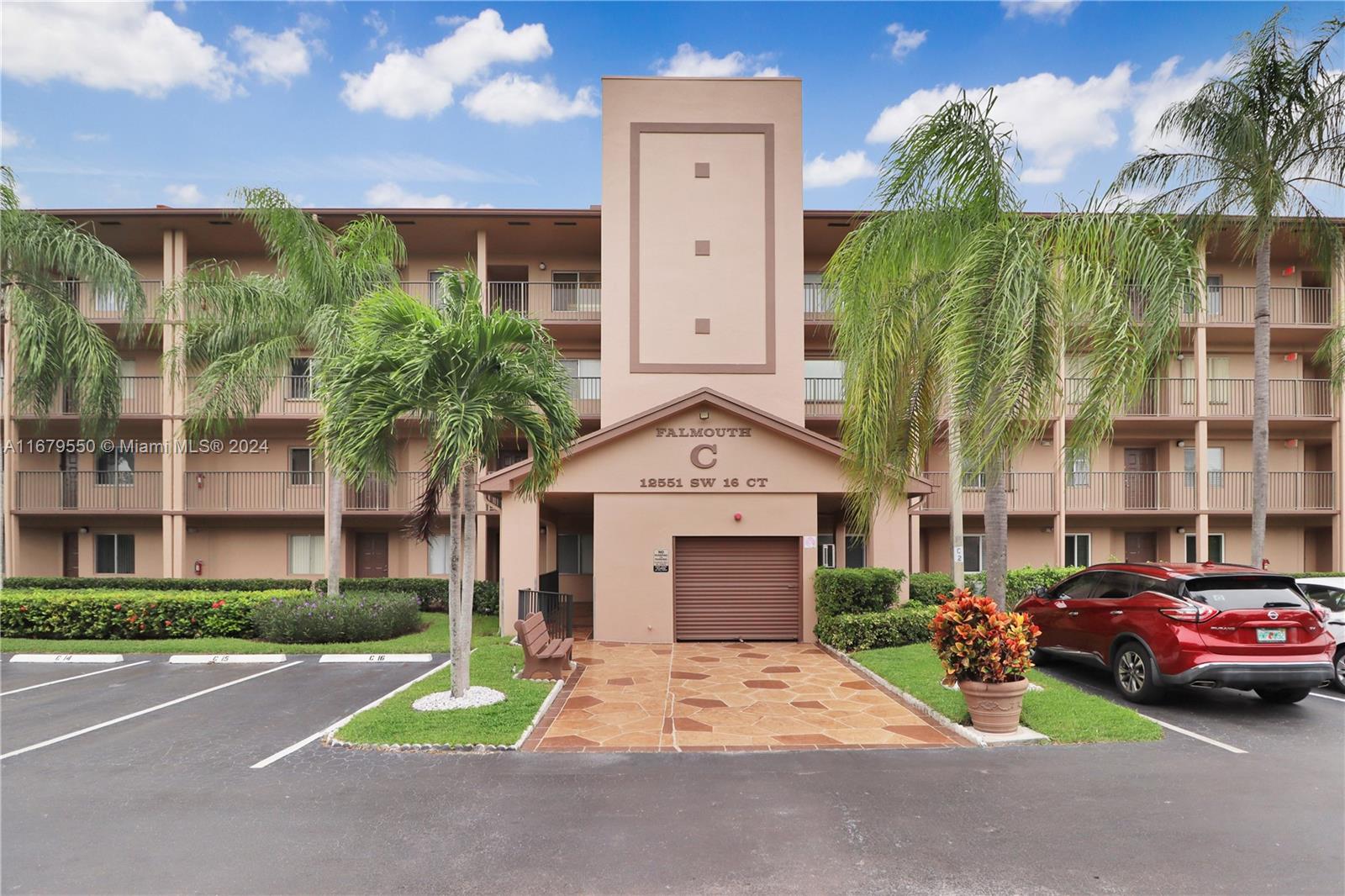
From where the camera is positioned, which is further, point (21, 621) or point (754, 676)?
point (21, 621)

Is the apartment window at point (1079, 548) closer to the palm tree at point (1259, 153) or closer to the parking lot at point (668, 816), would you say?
the palm tree at point (1259, 153)

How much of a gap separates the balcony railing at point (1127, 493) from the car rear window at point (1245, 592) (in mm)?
12462

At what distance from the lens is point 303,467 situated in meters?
21.5

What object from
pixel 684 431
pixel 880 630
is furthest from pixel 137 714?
pixel 880 630

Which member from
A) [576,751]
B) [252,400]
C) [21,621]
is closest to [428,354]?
[576,751]

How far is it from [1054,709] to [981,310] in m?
5.02

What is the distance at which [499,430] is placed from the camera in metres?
9.29

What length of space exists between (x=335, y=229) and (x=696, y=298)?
11.8 m

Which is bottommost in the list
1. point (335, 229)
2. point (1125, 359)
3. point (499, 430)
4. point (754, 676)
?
point (754, 676)

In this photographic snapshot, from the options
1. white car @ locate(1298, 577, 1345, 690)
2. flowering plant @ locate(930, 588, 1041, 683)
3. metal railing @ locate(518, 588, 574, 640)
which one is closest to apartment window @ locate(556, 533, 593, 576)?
metal railing @ locate(518, 588, 574, 640)

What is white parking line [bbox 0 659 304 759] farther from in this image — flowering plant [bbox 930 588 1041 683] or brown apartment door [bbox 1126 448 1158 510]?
brown apartment door [bbox 1126 448 1158 510]

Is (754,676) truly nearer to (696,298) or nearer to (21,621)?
(696,298)

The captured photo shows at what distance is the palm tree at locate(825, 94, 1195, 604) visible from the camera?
27.4 feet

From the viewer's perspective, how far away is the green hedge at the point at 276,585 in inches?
750
